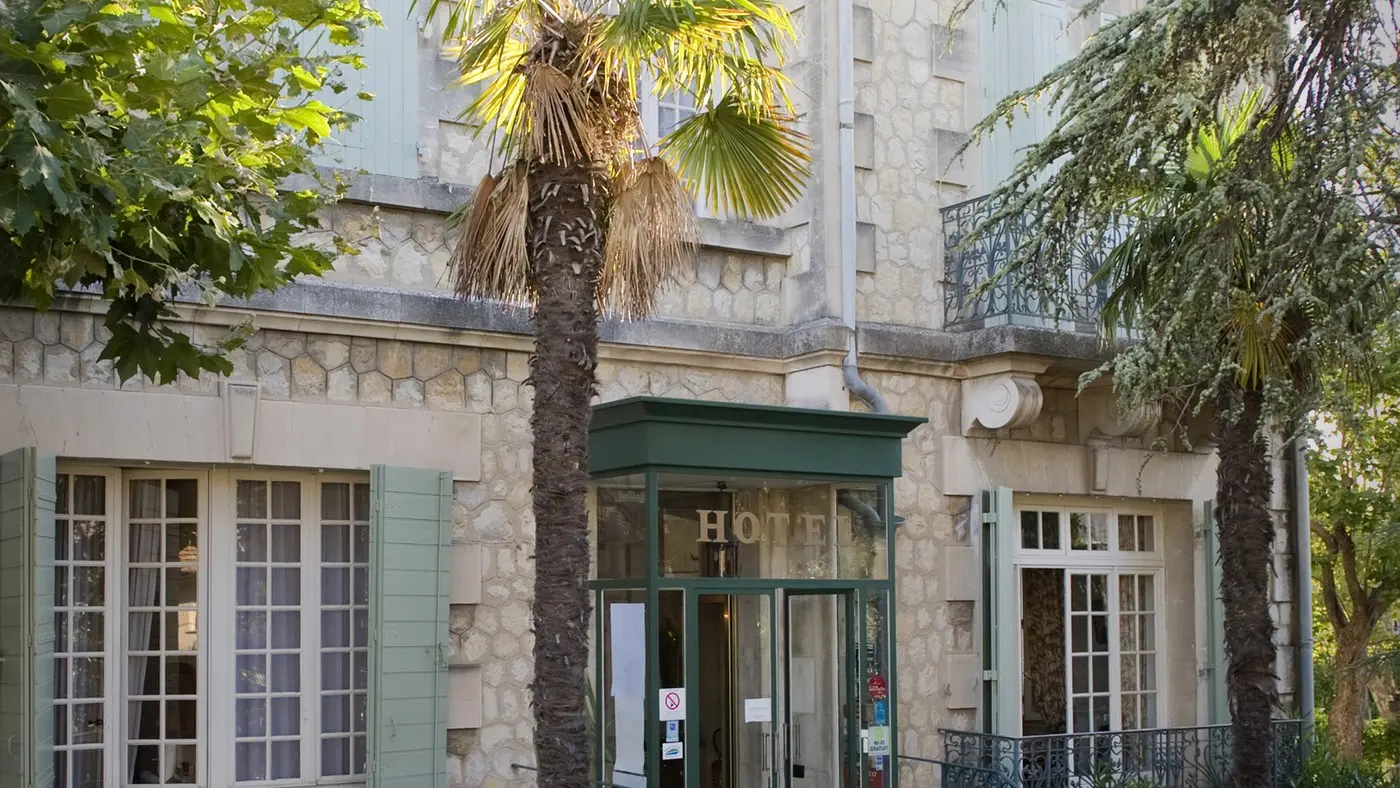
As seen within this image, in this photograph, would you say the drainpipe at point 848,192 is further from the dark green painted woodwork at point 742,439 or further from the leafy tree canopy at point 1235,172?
the leafy tree canopy at point 1235,172

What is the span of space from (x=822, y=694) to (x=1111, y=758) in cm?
274

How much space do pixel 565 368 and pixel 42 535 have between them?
9.53 ft

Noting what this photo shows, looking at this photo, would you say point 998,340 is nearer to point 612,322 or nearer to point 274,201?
point 612,322

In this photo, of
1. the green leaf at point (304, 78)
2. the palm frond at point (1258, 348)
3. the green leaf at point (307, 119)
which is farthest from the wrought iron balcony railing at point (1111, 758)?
the green leaf at point (304, 78)

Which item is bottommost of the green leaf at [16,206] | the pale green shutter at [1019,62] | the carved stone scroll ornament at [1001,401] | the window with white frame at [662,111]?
the carved stone scroll ornament at [1001,401]

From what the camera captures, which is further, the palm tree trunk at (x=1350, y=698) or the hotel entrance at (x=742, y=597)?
the palm tree trunk at (x=1350, y=698)

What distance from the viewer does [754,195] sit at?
9875mm

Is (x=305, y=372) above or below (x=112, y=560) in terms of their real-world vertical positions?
above

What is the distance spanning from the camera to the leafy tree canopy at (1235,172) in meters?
7.49

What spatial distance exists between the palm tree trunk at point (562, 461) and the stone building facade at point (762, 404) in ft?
4.91

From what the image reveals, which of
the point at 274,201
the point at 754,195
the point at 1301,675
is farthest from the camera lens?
the point at 1301,675

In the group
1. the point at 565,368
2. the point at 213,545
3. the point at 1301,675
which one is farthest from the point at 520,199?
the point at 1301,675

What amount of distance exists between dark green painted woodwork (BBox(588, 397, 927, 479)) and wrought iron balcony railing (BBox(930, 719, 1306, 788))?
7.52ft

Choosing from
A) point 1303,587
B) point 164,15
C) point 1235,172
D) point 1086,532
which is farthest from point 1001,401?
point 164,15
